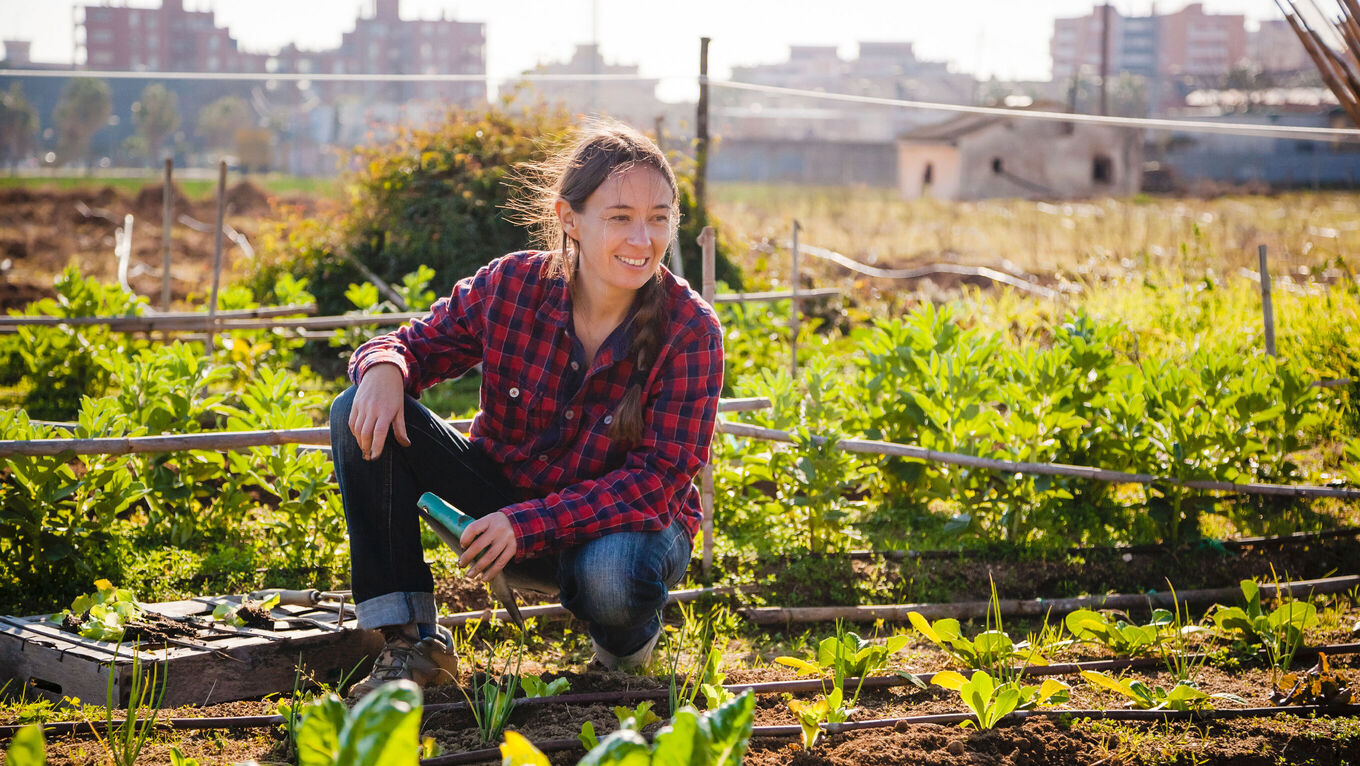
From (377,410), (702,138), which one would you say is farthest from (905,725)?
(702,138)

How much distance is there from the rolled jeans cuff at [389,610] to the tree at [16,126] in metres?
35.3

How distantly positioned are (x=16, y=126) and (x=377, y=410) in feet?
135

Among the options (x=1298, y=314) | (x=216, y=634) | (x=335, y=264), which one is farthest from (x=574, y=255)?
(x=335, y=264)

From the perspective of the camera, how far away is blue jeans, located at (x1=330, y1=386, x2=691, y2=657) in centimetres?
212

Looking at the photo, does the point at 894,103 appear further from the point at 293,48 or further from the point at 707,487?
the point at 293,48

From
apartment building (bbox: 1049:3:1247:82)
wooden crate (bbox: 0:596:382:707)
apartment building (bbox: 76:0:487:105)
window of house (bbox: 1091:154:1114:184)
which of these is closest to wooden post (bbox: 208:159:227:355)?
wooden crate (bbox: 0:596:382:707)

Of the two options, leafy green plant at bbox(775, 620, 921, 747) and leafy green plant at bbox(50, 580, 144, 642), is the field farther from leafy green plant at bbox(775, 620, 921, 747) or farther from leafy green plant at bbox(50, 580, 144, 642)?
leafy green plant at bbox(50, 580, 144, 642)

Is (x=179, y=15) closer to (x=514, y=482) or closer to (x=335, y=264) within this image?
(x=335, y=264)

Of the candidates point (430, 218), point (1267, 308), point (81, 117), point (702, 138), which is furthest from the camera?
point (81, 117)

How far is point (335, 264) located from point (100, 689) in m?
5.35

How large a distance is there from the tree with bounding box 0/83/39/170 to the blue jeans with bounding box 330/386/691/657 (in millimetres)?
35146

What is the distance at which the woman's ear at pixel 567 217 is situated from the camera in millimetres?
2230

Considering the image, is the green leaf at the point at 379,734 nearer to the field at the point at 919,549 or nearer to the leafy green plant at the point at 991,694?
the field at the point at 919,549

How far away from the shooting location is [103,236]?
50.6 ft
